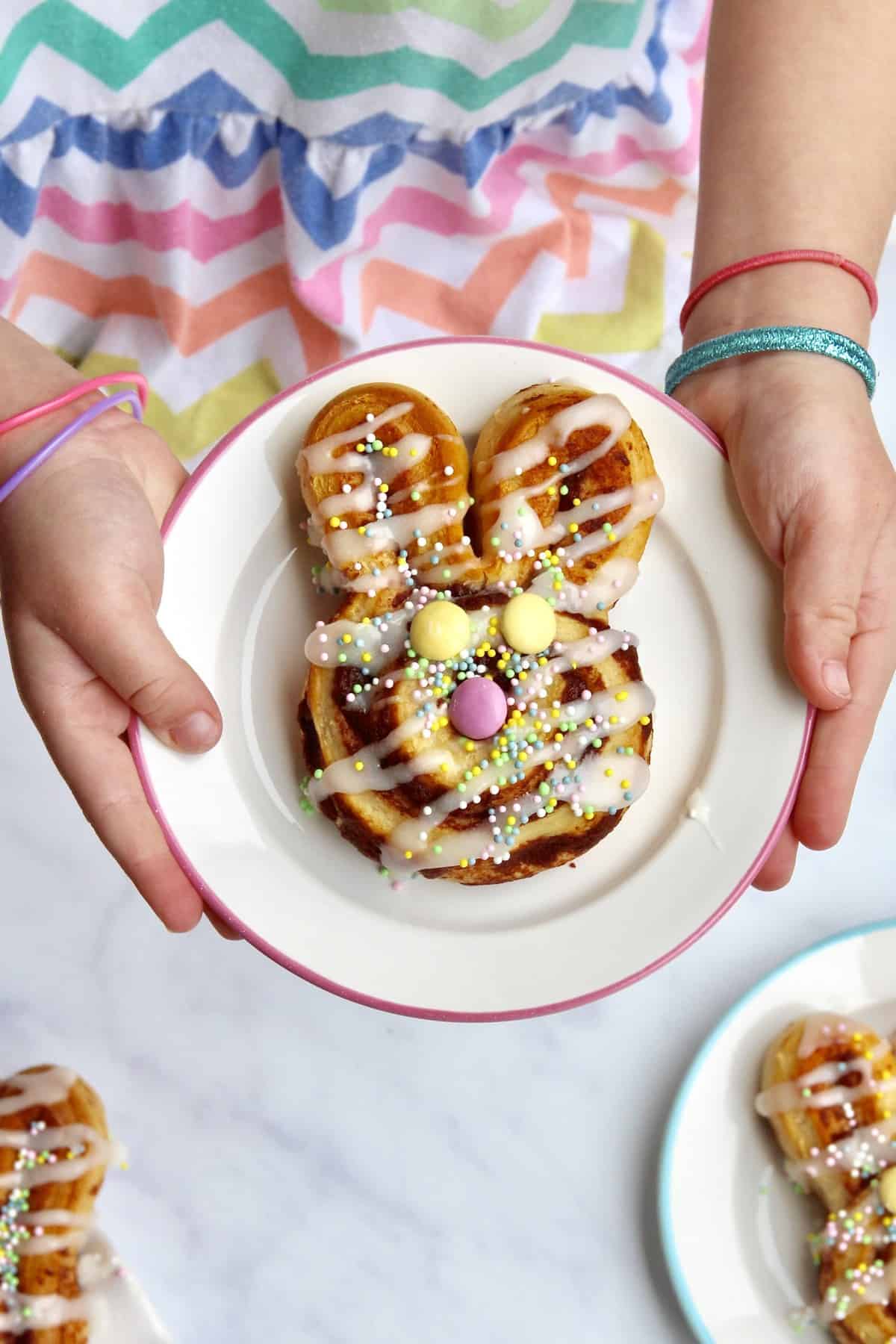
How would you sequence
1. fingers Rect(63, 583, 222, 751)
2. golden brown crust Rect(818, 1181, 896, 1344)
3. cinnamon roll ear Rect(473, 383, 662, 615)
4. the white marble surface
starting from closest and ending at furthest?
1. fingers Rect(63, 583, 222, 751)
2. cinnamon roll ear Rect(473, 383, 662, 615)
3. golden brown crust Rect(818, 1181, 896, 1344)
4. the white marble surface

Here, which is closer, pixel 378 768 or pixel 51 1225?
pixel 378 768

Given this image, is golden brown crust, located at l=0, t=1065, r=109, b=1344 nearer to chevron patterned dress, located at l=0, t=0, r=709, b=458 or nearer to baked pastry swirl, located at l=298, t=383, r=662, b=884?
baked pastry swirl, located at l=298, t=383, r=662, b=884

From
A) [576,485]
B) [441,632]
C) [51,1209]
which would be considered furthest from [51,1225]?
[576,485]

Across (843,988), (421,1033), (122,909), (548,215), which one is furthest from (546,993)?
(548,215)

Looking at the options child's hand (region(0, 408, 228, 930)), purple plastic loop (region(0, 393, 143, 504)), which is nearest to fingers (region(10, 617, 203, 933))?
child's hand (region(0, 408, 228, 930))

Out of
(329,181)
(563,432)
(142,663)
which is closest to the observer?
(142,663)

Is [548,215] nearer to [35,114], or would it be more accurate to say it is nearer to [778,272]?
[778,272]

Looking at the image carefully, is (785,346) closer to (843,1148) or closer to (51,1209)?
(843,1148)
